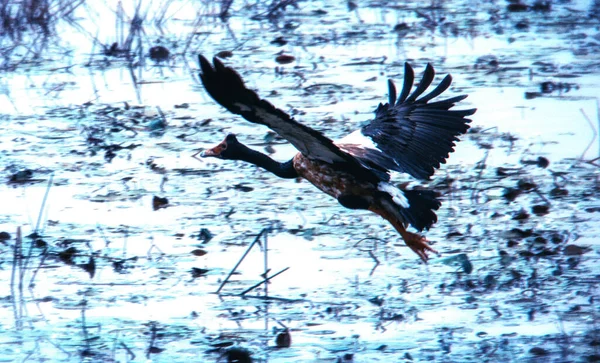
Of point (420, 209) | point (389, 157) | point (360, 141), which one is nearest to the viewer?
point (420, 209)

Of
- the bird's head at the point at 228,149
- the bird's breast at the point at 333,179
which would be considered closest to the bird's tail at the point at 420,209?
the bird's breast at the point at 333,179

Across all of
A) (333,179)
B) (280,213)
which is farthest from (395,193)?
(280,213)

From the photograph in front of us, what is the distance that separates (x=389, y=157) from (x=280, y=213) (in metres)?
0.89

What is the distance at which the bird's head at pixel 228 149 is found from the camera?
6.13m

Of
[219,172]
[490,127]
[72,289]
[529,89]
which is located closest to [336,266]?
[72,289]

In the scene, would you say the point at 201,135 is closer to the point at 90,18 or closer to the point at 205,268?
the point at 205,268

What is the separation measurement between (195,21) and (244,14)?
2.08ft

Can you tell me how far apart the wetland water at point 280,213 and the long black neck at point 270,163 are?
11.9 inches

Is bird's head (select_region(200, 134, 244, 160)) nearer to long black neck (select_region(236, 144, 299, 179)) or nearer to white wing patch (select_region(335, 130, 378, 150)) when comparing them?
long black neck (select_region(236, 144, 299, 179))

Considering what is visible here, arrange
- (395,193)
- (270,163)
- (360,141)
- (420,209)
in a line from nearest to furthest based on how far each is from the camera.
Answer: (420,209) → (395,193) → (360,141) → (270,163)

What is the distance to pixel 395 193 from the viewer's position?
17.8 feet

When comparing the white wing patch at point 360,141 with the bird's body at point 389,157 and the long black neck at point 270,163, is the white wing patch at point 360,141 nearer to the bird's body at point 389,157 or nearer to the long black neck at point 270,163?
the bird's body at point 389,157

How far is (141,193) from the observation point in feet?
22.1

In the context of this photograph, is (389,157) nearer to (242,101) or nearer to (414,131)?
(414,131)
